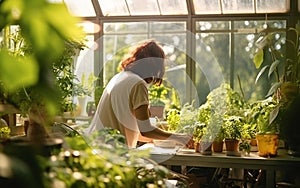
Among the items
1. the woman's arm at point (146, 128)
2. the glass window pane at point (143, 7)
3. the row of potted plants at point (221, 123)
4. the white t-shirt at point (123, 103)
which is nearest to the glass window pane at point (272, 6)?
the glass window pane at point (143, 7)

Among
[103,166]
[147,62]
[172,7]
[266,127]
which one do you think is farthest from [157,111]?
[103,166]

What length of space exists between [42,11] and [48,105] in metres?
0.06

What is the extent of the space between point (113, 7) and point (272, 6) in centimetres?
184

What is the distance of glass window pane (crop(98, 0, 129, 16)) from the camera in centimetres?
563

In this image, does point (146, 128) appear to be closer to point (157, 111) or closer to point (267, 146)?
point (267, 146)

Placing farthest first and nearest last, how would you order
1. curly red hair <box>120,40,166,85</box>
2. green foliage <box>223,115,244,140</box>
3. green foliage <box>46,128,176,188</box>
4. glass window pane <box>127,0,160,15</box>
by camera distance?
glass window pane <box>127,0,160,15</box> < green foliage <box>223,115,244,140</box> < curly red hair <box>120,40,166,85</box> < green foliage <box>46,128,176,188</box>

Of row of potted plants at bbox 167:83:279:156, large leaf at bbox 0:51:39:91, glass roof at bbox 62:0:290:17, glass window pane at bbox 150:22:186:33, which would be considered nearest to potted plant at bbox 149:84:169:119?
glass window pane at bbox 150:22:186:33

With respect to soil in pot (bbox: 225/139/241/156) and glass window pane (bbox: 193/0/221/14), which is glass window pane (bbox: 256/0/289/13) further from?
soil in pot (bbox: 225/139/241/156)

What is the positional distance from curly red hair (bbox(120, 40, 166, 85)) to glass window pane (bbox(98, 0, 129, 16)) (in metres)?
2.65

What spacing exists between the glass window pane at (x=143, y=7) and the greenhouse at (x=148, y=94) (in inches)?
0.5

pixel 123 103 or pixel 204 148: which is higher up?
pixel 123 103

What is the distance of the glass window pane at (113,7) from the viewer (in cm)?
563

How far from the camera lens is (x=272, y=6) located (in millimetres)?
5301

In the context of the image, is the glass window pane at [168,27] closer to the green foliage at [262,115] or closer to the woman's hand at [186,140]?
the green foliage at [262,115]
